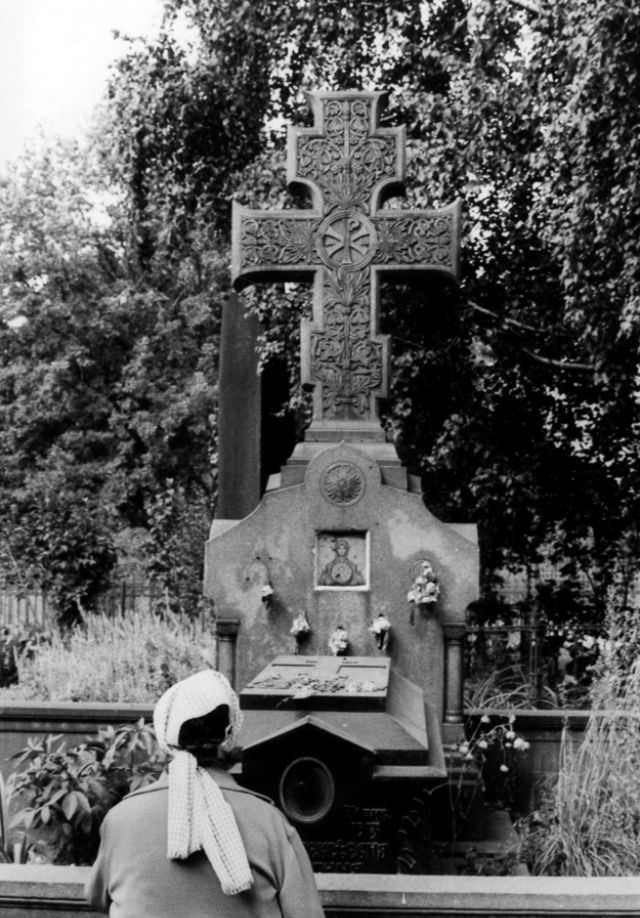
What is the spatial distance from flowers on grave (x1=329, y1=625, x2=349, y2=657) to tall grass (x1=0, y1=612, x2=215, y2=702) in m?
1.94

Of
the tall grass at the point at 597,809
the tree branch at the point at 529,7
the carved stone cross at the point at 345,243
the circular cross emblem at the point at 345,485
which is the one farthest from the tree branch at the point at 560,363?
the tall grass at the point at 597,809

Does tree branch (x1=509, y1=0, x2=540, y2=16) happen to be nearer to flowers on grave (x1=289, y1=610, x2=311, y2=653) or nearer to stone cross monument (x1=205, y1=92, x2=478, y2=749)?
stone cross monument (x1=205, y1=92, x2=478, y2=749)

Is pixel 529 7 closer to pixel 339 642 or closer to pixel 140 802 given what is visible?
pixel 339 642

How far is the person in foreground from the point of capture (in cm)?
282

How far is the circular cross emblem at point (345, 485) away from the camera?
24.8ft

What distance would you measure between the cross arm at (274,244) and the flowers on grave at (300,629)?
244cm

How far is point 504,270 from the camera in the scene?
13.1 metres

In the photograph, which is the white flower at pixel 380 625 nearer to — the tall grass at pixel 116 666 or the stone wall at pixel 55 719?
the stone wall at pixel 55 719

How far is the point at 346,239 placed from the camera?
318 inches

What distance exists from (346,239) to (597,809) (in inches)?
165

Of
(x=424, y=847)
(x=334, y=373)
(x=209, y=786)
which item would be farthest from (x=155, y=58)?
(x=209, y=786)

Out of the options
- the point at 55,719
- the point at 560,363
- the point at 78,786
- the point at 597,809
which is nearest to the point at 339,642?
the point at 597,809

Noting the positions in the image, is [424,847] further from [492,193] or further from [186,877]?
[492,193]

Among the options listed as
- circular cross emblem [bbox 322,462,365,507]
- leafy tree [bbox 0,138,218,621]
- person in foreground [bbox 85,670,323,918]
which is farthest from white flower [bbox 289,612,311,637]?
leafy tree [bbox 0,138,218,621]
